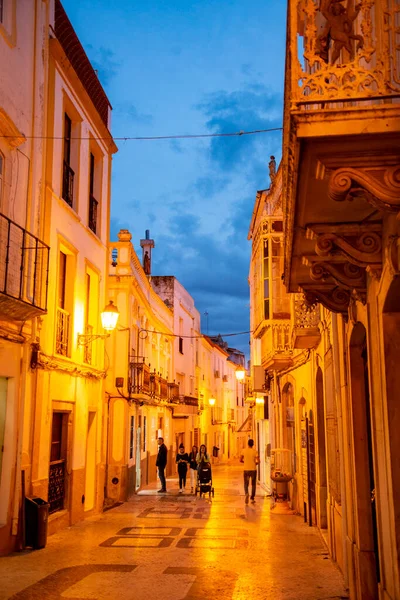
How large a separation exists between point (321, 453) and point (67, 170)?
825 centimetres

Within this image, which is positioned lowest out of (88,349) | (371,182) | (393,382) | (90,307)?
(393,382)

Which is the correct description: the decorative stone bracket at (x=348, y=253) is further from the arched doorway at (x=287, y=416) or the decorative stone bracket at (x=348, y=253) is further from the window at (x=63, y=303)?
the arched doorway at (x=287, y=416)

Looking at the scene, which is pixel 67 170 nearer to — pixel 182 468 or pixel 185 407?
pixel 182 468

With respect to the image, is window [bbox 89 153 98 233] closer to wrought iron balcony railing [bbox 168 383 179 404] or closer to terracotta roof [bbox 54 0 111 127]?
terracotta roof [bbox 54 0 111 127]

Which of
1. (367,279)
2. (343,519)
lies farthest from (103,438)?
(367,279)

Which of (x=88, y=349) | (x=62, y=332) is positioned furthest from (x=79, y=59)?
(x=88, y=349)

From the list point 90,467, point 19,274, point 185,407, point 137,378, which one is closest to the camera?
point 19,274

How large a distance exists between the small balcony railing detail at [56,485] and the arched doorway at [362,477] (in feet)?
23.6

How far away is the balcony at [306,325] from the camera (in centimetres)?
1202

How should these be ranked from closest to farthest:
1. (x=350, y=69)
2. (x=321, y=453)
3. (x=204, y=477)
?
(x=350, y=69) < (x=321, y=453) < (x=204, y=477)

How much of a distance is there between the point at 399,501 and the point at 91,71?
43.8 feet

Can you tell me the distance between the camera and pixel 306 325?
12164 mm

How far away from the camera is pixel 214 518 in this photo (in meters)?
15.0

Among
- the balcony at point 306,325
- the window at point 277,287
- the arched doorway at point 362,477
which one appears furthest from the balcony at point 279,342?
the arched doorway at point 362,477
